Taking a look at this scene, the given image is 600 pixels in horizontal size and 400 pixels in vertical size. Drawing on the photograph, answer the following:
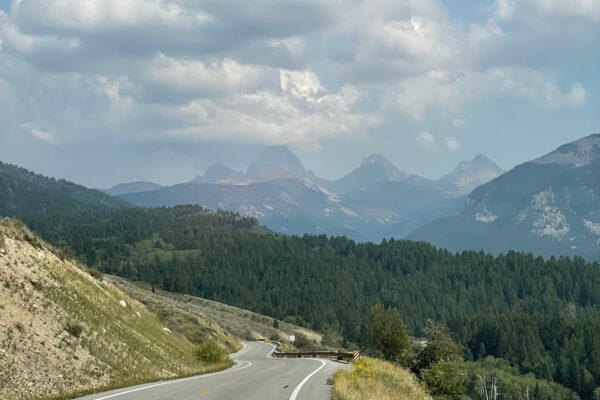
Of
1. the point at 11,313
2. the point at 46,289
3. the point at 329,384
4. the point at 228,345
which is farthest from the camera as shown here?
the point at 228,345

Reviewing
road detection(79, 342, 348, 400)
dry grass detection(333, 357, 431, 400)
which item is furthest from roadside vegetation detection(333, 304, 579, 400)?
road detection(79, 342, 348, 400)

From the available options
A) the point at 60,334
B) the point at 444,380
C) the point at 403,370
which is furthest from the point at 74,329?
the point at 444,380

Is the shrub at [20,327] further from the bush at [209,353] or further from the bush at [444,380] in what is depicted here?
the bush at [444,380]

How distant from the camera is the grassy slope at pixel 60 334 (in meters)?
22.0

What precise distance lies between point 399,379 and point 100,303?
1906 centimetres

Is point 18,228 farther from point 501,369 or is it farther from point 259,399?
point 501,369

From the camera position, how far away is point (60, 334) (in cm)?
2612

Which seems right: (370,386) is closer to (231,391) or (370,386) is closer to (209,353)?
(231,391)

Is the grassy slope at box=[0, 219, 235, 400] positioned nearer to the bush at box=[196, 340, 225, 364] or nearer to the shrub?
the shrub

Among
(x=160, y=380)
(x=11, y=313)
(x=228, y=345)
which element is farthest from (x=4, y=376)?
(x=228, y=345)

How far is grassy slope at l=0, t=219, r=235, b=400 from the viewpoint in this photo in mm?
22016

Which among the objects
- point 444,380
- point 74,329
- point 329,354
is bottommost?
point 329,354

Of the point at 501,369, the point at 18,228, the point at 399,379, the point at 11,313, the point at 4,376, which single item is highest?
the point at 18,228

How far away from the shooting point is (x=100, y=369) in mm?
25922
